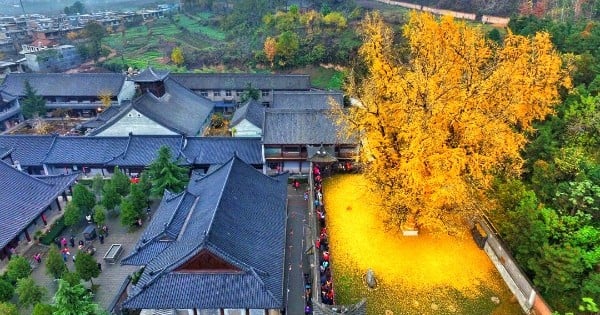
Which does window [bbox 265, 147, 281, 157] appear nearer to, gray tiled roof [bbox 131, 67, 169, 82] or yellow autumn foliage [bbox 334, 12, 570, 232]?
yellow autumn foliage [bbox 334, 12, 570, 232]

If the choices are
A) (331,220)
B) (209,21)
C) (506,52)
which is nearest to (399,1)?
(209,21)

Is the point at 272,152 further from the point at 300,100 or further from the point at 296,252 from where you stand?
the point at 300,100

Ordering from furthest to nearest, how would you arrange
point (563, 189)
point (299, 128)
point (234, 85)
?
point (234, 85)
point (299, 128)
point (563, 189)

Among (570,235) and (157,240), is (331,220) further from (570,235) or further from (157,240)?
(570,235)

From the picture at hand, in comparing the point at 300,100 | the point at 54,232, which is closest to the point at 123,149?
the point at 54,232

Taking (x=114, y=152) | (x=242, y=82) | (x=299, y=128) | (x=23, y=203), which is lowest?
(x=23, y=203)

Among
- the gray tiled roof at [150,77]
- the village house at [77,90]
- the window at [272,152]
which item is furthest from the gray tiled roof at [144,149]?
the village house at [77,90]

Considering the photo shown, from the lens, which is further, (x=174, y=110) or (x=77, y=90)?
(x=77, y=90)

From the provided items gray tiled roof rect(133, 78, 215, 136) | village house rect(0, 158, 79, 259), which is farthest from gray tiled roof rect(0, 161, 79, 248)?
gray tiled roof rect(133, 78, 215, 136)
